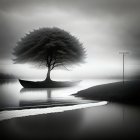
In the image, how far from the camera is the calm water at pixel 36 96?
2.03m

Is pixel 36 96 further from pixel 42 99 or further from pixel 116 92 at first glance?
pixel 116 92

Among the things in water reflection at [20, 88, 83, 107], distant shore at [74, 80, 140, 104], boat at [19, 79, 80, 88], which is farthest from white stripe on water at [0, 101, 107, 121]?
boat at [19, 79, 80, 88]

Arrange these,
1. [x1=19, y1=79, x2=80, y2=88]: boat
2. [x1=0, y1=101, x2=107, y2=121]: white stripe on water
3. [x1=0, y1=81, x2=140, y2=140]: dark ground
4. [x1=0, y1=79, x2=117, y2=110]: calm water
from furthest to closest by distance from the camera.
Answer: [x1=19, y1=79, x2=80, y2=88]: boat
[x1=0, y1=79, x2=117, y2=110]: calm water
[x1=0, y1=101, x2=107, y2=121]: white stripe on water
[x1=0, y1=81, x2=140, y2=140]: dark ground

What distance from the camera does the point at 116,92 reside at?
234 centimetres

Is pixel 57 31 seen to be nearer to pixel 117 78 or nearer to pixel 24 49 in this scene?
pixel 24 49

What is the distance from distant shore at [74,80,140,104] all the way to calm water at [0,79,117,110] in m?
0.07

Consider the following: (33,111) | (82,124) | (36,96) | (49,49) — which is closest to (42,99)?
(36,96)

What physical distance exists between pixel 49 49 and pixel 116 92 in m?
0.86

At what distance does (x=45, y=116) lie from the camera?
171 cm

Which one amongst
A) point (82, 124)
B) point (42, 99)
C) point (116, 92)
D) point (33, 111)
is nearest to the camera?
point (82, 124)

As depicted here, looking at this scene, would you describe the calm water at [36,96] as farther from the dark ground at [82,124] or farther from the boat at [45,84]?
the dark ground at [82,124]

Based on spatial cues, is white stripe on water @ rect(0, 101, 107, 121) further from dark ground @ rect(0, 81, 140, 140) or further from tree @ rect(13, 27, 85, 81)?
tree @ rect(13, 27, 85, 81)

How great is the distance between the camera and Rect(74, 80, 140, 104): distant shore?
7.52 feet

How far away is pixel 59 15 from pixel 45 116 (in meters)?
1.12
